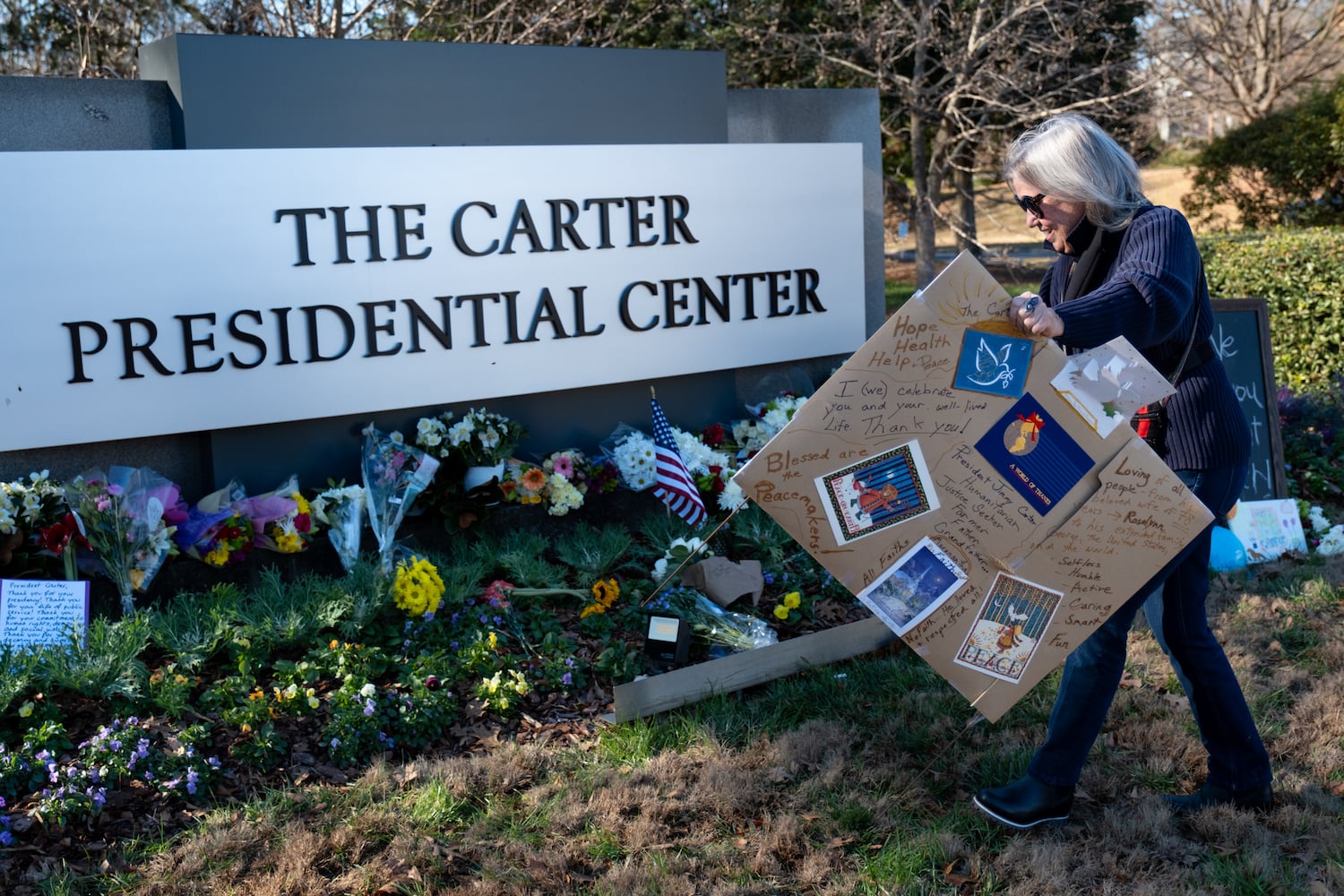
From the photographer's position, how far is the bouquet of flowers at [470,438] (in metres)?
4.93

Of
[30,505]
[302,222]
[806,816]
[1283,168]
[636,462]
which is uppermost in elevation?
[1283,168]

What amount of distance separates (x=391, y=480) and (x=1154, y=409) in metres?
2.90

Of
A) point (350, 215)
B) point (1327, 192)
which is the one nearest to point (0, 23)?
point (350, 215)

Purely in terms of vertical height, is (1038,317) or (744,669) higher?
(1038,317)

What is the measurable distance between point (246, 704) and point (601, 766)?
1072 mm

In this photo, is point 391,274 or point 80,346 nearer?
point 80,346

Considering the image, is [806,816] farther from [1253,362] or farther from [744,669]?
[1253,362]

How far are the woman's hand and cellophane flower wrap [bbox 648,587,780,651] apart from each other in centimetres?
177

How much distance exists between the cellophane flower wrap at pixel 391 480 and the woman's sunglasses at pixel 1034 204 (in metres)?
2.66

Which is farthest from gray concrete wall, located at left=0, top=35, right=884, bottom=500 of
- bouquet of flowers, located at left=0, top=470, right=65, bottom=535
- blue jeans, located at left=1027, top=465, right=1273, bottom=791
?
blue jeans, located at left=1027, top=465, right=1273, bottom=791

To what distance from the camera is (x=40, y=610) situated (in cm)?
388

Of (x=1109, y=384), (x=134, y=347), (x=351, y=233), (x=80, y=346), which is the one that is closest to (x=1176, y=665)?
(x=1109, y=384)

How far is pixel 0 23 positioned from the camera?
33.0ft

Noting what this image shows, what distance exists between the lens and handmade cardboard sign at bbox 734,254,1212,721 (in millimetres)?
2748
